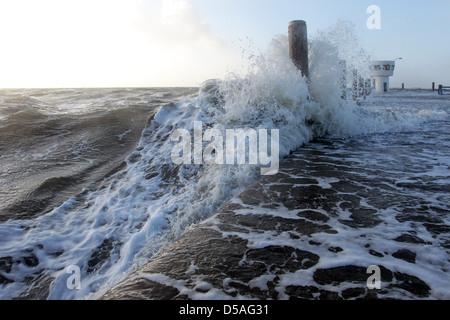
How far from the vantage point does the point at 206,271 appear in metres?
1.87

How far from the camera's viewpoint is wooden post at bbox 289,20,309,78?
7379mm

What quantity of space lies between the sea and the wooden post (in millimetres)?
231

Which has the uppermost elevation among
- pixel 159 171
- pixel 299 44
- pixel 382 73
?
pixel 382 73

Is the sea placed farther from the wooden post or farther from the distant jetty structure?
the distant jetty structure

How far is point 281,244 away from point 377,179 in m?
2.23

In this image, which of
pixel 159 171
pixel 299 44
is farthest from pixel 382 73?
pixel 159 171

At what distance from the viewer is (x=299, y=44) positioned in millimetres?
7457

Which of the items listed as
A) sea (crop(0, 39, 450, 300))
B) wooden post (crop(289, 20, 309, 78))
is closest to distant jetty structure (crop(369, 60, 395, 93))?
Result: sea (crop(0, 39, 450, 300))

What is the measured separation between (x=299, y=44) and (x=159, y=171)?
5.10 meters

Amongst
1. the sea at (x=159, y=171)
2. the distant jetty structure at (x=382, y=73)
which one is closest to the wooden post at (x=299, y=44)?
the sea at (x=159, y=171)

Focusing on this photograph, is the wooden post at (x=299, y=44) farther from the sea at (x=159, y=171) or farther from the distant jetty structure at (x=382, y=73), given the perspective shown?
the distant jetty structure at (x=382, y=73)

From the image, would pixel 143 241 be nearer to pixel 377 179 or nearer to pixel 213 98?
pixel 377 179

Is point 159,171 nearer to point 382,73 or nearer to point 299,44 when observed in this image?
point 299,44
